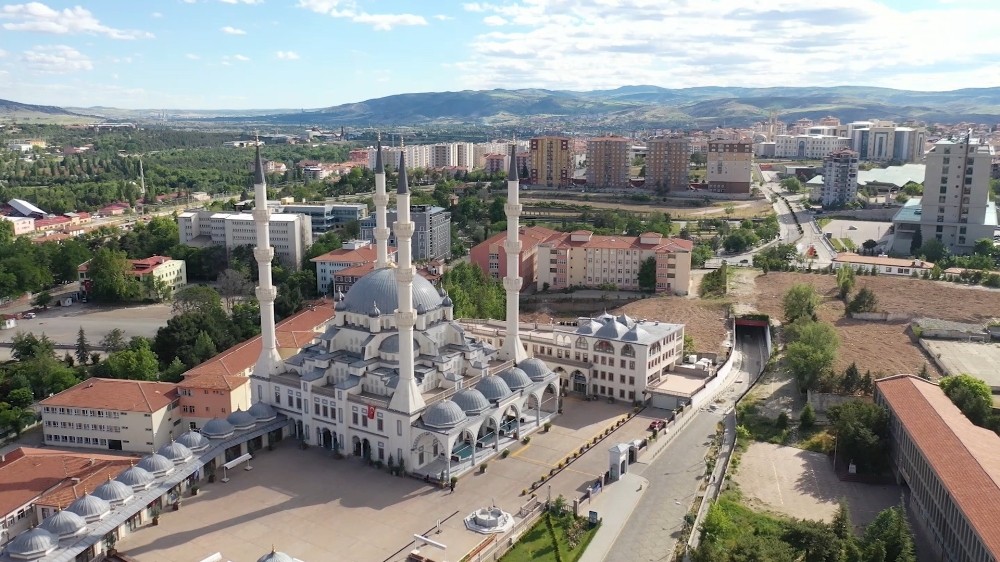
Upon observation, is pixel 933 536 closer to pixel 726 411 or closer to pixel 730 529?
pixel 730 529

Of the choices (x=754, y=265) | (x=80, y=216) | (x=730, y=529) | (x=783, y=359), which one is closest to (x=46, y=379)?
(x=730, y=529)

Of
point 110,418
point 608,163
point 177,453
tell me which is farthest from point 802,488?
point 608,163

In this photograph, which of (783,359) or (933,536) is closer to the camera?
(933,536)

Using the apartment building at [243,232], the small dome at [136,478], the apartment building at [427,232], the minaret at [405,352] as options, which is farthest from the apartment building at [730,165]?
the small dome at [136,478]

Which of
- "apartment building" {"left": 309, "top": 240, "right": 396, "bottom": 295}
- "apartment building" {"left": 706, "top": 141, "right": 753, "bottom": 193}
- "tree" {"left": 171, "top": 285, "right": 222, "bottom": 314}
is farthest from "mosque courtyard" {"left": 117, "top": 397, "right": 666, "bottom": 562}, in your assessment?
"apartment building" {"left": 706, "top": 141, "right": 753, "bottom": 193}

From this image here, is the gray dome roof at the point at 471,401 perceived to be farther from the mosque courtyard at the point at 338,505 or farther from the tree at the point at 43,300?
the tree at the point at 43,300

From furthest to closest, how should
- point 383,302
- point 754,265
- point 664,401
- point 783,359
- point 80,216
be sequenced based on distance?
point 80,216
point 754,265
point 783,359
point 664,401
point 383,302

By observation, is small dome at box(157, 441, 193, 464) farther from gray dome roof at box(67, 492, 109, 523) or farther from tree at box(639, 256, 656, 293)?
tree at box(639, 256, 656, 293)

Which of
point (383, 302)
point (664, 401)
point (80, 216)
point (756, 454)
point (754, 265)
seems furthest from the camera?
point (80, 216)

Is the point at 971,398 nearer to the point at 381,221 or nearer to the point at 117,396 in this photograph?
the point at 381,221
